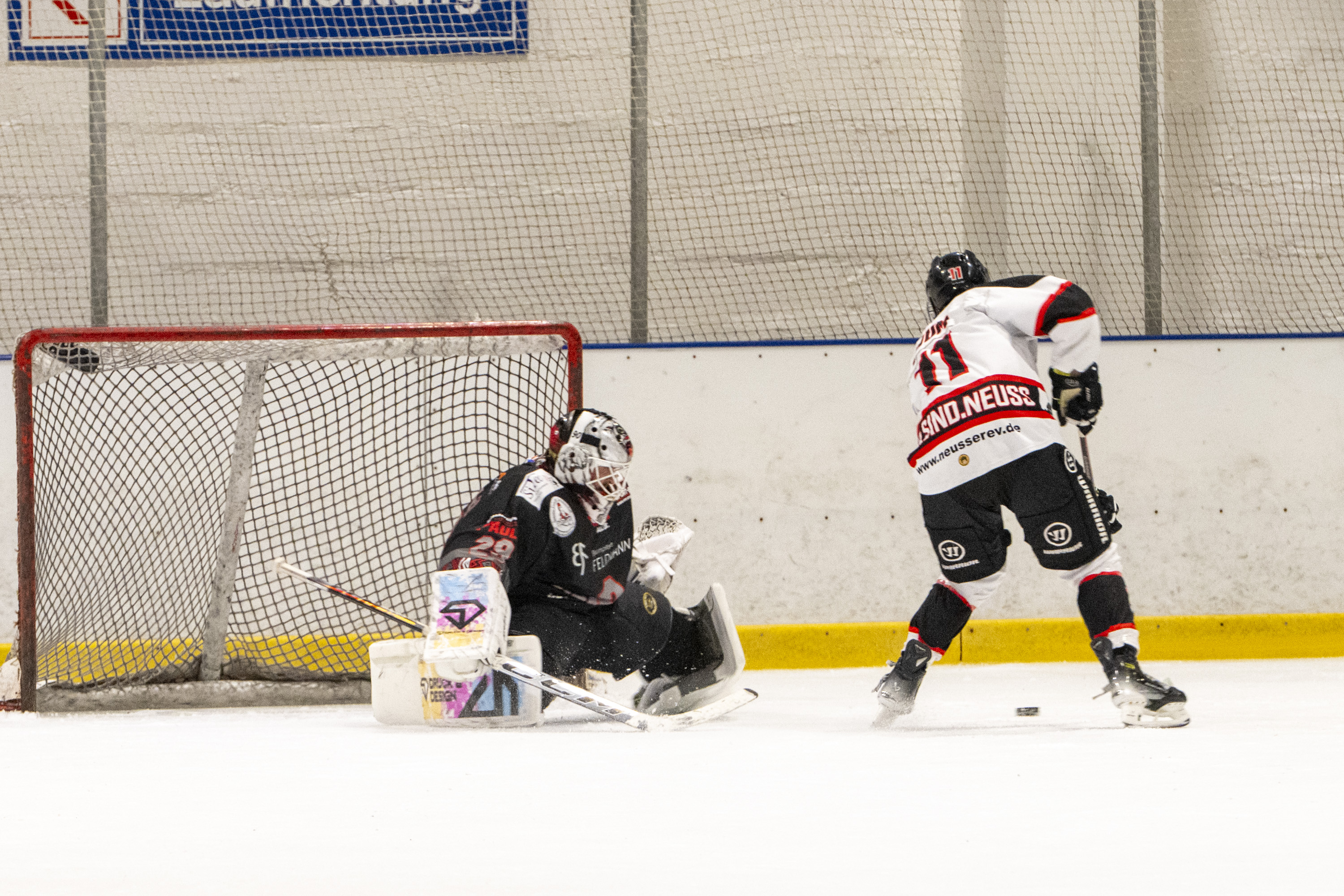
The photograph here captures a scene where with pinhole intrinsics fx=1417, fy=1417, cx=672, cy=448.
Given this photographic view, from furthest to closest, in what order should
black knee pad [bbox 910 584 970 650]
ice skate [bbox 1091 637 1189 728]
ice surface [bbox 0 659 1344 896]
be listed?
black knee pad [bbox 910 584 970 650] < ice skate [bbox 1091 637 1189 728] < ice surface [bbox 0 659 1344 896]

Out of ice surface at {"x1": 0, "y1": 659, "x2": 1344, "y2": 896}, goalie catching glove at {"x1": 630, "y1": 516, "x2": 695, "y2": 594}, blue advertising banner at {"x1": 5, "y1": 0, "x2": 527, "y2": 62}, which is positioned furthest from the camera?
blue advertising banner at {"x1": 5, "y1": 0, "x2": 527, "y2": 62}

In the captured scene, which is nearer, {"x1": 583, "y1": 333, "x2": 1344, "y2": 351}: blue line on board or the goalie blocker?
the goalie blocker

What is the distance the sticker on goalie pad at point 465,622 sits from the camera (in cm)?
305

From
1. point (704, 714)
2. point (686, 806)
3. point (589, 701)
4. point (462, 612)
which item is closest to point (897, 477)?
point (704, 714)

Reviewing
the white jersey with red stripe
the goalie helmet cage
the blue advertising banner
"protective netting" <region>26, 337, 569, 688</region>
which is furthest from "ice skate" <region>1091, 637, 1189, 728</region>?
the blue advertising banner

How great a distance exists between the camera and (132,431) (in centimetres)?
432

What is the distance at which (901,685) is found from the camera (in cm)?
321

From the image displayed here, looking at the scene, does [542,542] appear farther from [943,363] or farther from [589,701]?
[943,363]

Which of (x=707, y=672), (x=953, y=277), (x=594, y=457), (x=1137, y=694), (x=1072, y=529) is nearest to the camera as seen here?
(x=1137, y=694)

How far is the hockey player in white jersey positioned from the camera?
10.3 feet

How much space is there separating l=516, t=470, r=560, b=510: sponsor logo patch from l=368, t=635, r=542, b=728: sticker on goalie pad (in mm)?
319

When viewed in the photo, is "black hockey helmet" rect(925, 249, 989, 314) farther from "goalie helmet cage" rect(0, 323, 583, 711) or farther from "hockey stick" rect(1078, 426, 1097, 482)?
"goalie helmet cage" rect(0, 323, 583, 711)

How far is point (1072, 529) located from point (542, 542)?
1.21 m

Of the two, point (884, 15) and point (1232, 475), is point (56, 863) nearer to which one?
point (1232, 475)
